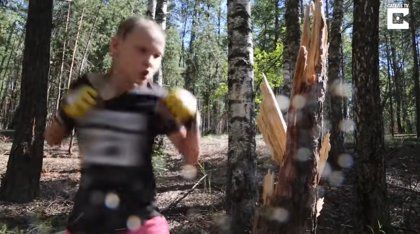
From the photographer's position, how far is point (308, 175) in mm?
4500

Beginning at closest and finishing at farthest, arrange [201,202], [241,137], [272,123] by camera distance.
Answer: [272,123] < [241,137] < [201,202]

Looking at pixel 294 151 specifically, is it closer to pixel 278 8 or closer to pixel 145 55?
pixel 145 55

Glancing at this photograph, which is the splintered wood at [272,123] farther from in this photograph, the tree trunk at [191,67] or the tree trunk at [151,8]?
the tree trunk at [191,67]

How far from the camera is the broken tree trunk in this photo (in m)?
4.31

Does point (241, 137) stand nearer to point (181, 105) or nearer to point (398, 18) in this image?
point (181, 105)

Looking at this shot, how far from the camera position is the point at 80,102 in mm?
2268

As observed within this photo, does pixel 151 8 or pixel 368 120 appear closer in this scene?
pixel 368 120

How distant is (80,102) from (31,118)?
25.8ft

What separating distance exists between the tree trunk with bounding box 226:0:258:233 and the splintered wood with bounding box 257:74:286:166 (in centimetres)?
276

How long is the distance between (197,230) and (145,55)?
226 inches

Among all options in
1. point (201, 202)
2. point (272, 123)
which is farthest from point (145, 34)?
point (201, 202)

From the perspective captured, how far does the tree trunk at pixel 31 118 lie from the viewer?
9.48m

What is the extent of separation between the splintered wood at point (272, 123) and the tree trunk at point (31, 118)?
242 inches

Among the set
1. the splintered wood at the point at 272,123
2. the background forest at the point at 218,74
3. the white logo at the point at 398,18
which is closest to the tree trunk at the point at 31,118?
the background forest at the point at 218,74
